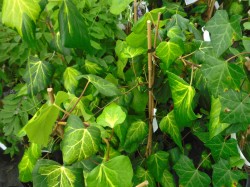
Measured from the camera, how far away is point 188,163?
0.94 meters

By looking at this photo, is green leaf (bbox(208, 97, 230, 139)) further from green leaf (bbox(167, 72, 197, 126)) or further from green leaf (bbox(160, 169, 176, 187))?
green leaf (bbox(160, 169, 176, 187))

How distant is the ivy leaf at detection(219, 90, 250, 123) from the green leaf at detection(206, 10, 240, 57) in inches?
4.1

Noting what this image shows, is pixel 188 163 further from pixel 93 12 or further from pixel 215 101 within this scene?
pixel 93 12

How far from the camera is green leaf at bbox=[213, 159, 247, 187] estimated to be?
894mm

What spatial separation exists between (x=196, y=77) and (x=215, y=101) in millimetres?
81

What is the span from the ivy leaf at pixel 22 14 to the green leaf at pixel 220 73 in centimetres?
39

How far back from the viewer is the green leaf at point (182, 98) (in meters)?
0.74

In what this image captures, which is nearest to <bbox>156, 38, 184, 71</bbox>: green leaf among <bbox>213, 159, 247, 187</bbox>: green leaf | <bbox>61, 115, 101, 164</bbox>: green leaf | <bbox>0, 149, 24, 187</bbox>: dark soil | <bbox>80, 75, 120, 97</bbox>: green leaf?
<bbox>80, 75, 120, 97</bbox>: green leaf

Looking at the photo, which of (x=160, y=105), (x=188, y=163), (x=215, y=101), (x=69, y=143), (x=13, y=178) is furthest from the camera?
(x=13, y=178)

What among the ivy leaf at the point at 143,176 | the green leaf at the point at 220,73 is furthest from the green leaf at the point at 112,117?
the ivy leaf at the point at 143,176

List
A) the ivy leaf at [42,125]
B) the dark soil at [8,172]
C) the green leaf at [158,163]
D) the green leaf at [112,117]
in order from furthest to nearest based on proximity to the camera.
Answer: the dark soil at [8,172]
the green leaf at [158,163]
the green leaf at [112,117]
the ivy leaf at [42,125]

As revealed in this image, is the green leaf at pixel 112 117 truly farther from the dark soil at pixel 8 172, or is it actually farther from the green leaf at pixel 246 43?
the dark soil at pixel 8 172

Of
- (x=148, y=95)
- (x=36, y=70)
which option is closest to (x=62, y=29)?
(x=36, y=70)

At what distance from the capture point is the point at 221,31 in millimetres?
755
